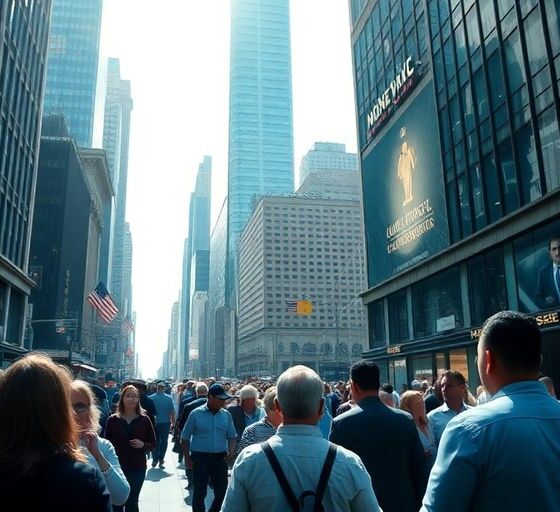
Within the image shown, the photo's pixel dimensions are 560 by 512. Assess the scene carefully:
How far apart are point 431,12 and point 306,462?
115ft

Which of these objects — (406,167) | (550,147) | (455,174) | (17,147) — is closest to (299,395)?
(550,147)

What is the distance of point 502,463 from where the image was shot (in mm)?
2264

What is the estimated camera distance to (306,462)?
9.79ft

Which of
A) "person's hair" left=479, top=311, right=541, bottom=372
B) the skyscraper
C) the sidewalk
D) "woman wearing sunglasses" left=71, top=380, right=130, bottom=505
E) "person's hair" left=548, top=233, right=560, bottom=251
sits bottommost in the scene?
the sidewalk

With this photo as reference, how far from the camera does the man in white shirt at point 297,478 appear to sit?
9.57ft

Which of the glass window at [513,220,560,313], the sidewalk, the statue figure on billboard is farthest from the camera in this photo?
the statue figure on billboard

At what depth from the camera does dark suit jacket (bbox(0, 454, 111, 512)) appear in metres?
2.32

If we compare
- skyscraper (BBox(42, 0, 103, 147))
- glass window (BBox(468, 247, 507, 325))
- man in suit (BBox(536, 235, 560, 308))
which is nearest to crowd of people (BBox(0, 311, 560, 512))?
man in suit (BBox(536, 235, 560, 308))

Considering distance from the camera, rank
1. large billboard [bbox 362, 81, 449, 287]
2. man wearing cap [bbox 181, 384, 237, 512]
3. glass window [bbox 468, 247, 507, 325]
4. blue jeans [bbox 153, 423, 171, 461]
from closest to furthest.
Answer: man wearing cap [bbox 181, 384, 237, 512] < blue jeans [bbox 153, 423, 171, 461] < glass window [bbox 468, 247, 507, 325] < large billboard [bbox 362, 81, 449, 287]

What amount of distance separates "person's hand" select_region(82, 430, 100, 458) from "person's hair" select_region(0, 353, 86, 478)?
62.1 inches

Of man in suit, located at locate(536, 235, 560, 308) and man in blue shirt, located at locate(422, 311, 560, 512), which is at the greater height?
man in suit, located at locate(536, 235, 560, 308)

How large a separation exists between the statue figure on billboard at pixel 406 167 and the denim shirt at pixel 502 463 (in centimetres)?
3307

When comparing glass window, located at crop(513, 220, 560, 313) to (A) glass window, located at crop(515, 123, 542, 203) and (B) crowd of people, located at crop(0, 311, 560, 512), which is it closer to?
(A) glass window, located at crop(515, 123, 542, 203)

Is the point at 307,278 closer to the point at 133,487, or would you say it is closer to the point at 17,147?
the point at 17,147
